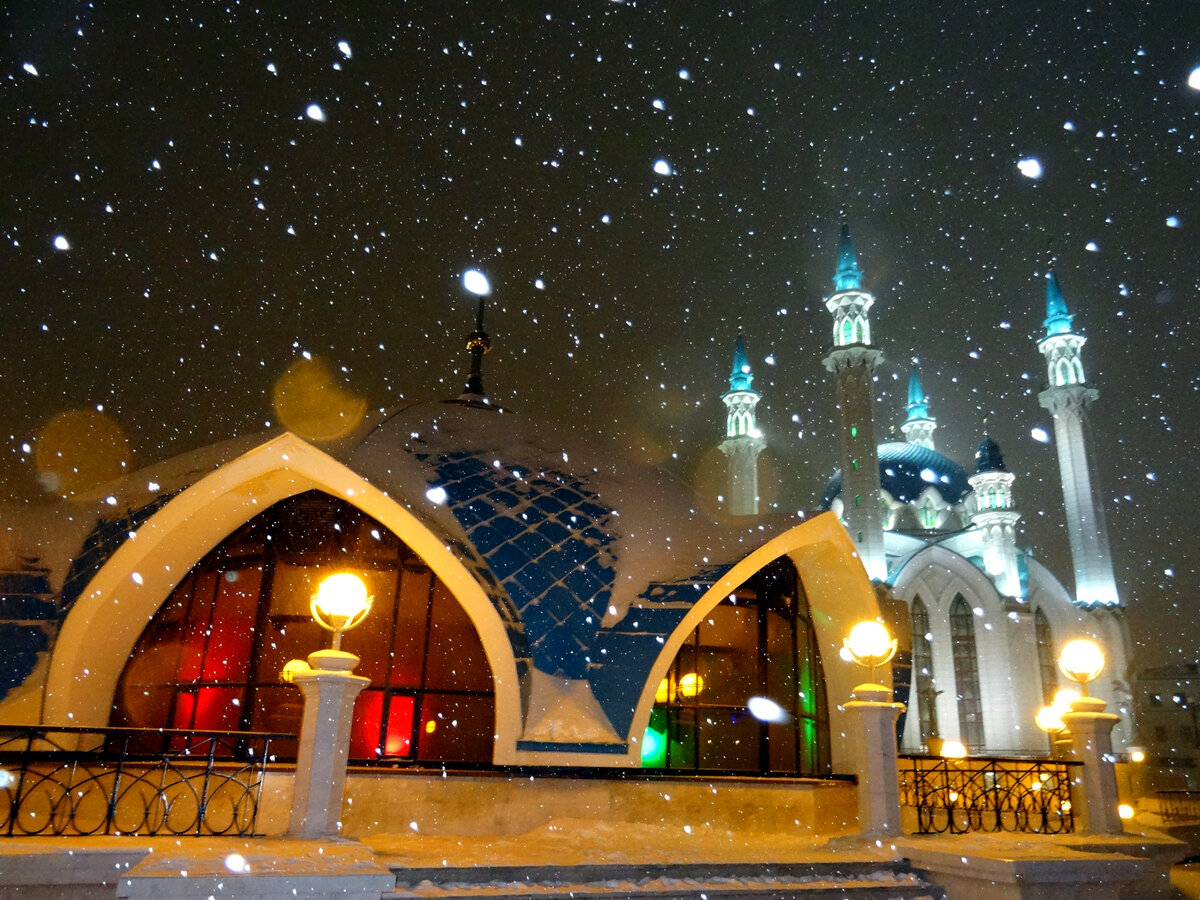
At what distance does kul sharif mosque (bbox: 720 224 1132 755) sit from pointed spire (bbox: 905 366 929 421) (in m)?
14.5

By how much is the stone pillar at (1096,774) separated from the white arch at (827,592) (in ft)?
12.9

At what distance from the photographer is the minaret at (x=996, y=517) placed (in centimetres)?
4288

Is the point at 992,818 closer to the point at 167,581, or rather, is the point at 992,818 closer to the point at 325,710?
the point at 325,710

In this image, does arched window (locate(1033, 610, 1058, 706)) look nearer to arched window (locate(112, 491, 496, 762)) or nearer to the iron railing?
the iron railing

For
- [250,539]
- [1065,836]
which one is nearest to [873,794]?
[1065,836]

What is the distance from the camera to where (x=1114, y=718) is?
361 inches

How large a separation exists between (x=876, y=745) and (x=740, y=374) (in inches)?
1841

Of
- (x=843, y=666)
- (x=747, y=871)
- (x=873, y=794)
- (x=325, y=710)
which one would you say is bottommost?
(x=747, y=871)

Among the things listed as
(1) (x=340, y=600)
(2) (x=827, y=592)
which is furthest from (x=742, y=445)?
(1) (x=340, y=600)

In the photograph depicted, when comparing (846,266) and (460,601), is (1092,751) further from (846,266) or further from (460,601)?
(846,266)

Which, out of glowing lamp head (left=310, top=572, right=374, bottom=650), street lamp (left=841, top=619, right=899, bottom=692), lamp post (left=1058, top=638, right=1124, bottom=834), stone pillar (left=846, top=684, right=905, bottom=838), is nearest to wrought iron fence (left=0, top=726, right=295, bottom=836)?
glowing lamp head (left=310, top=572, right=374, bottom=650)

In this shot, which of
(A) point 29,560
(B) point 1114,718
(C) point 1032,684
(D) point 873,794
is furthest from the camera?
(C) point 1032,684

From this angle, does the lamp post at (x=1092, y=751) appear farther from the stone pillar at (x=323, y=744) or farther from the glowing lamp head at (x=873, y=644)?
the stone pillar at (x=323, y=744)

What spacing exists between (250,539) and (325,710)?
20.3ft
